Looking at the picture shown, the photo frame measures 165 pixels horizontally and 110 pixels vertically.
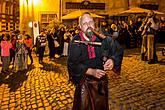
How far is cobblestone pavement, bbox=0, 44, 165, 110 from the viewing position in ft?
24.8

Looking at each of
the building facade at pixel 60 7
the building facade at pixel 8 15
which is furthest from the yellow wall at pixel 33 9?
the building facade at pixel 8 15

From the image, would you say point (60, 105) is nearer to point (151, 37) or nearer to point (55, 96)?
point (55, 96)

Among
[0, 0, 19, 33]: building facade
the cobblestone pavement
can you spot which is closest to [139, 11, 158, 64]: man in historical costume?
the cobblestone pavement

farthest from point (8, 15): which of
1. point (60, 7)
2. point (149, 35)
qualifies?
point (149, 35)

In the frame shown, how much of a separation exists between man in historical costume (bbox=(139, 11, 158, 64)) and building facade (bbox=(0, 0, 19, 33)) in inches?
852

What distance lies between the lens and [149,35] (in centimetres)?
1370

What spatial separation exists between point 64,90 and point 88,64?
535 cm

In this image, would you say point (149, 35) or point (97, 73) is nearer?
point (97, 73)

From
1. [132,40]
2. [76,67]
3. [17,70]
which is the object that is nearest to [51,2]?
[132,40]

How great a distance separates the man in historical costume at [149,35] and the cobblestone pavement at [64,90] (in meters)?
0.84

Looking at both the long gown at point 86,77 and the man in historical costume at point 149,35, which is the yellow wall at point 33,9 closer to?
the man in historical costume at point 149,35

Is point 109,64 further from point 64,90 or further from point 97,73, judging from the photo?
point 64,90

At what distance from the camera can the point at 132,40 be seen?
23391 mm

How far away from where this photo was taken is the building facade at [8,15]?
34.2 metres
